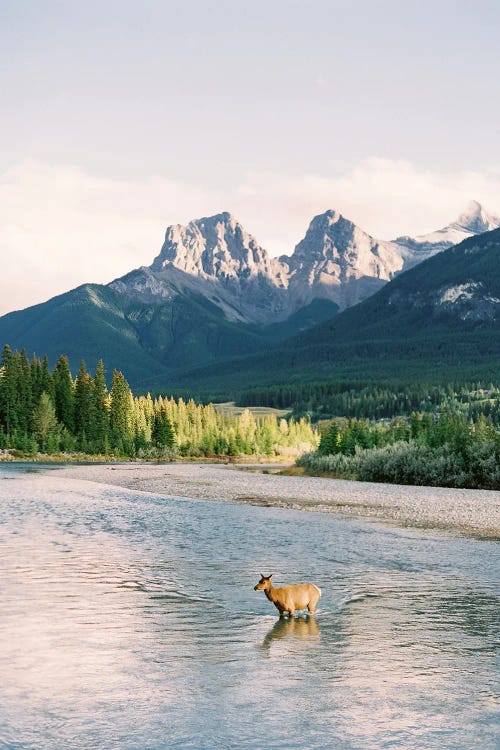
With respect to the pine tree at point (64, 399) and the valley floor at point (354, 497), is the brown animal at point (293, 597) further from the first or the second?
the pine tree at point (64, 399)

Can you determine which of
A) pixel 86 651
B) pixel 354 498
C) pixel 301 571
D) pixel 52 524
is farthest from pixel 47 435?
pixel 86 651

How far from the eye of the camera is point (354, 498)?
2312 inches

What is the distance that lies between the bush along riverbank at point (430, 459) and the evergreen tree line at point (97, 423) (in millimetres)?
56825

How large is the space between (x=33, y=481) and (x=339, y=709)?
210ft

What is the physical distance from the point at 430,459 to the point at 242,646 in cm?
6143

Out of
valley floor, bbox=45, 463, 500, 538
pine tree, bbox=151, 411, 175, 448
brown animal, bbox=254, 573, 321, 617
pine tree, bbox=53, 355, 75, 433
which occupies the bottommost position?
valley floor, bbox=45, 463, 500, 538

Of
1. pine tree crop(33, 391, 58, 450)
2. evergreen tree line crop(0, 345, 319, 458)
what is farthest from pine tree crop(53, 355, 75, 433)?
pine tree crop(33, 391, 58, 450)

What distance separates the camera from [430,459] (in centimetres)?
7581

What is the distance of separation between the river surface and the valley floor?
11.4 metres

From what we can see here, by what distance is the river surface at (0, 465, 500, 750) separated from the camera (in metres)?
12.0

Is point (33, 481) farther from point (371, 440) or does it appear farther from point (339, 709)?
point (339, 709)

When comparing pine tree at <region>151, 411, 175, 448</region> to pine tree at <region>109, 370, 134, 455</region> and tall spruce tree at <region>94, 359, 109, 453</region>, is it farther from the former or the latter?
tall spruce tree at <region>94, 359, 109, 453</region>

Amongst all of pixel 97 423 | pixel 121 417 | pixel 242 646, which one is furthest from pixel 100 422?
pixel 242 646

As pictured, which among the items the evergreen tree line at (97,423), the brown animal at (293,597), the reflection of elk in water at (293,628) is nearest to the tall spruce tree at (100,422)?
the evergreen tree line at (97,423)
